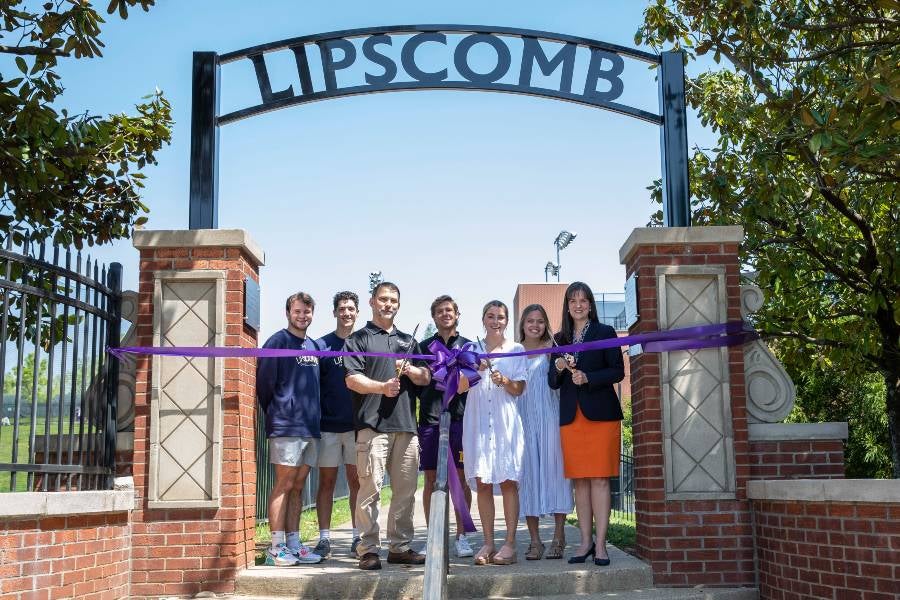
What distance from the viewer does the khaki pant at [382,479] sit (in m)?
6.33

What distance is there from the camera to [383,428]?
639cm

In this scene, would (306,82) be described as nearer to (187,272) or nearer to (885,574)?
(187,272)

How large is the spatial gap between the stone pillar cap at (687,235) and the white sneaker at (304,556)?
3247 millimetres

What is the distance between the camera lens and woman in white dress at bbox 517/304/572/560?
6.82 meters

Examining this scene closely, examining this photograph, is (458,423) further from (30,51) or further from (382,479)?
(30,51)

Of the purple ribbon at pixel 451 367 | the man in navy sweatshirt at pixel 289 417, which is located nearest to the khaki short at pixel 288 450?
the man in navy sweatshirt at pixel 289 417

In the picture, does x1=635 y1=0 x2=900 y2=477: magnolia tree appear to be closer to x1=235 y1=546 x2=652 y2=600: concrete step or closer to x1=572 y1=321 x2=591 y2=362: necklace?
x1=572 y1=321 x2=591 y2=362: necklace

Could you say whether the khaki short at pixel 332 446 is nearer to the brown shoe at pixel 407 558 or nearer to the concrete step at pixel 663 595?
the brown shoe at pixel 407 558

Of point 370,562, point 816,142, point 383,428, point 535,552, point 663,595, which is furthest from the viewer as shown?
point 535,552

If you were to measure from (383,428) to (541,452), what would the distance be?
127 centimetres

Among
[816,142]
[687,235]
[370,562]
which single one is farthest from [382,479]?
[816,142]

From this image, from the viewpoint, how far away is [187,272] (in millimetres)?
6547

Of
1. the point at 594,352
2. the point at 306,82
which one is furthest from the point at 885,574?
the point at 306,82

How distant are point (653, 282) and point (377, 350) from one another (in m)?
2.04
